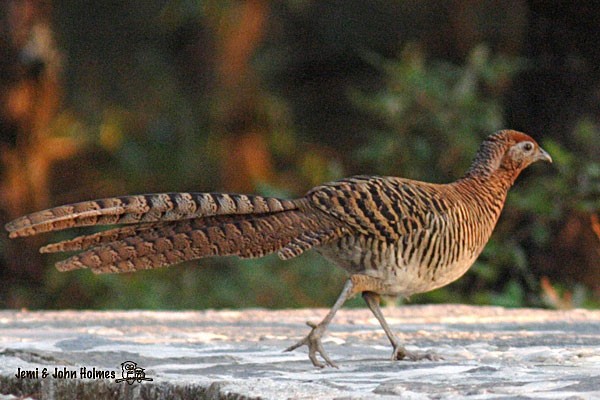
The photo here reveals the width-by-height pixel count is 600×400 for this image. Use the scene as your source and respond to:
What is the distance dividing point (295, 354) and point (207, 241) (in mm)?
657

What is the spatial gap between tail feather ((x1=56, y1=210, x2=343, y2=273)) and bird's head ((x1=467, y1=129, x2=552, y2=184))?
3.13ft

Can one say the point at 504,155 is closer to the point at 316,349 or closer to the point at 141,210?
the point at 316,349

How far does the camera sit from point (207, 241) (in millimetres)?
5305

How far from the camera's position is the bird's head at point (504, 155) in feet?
19.6

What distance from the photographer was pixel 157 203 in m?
5.19

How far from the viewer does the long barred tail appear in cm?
518

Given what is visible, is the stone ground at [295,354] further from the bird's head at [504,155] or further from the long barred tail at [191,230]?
the bird's head at [504,155]

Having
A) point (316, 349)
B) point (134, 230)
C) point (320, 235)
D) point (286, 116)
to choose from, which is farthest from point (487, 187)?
point (286, 116)

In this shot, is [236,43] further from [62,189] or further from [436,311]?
[436,311]

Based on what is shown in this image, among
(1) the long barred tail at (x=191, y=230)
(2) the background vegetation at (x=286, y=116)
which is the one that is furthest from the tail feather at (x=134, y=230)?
(2) the background vegetation at (x=286, y=116)

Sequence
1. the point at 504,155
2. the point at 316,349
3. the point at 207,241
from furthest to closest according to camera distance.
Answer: the point at 504,155 → the point at 207,241 → the point at 316,349

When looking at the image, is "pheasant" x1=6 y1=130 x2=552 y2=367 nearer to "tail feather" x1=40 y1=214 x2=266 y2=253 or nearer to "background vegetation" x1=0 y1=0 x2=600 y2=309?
"tail feather" x1=40 y1=214 x2=266 y2=253

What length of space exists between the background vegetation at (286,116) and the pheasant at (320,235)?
316 centimetres

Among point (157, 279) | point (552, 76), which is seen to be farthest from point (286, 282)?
point (552, 76)
